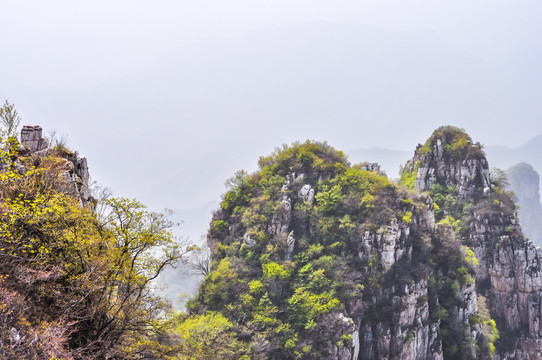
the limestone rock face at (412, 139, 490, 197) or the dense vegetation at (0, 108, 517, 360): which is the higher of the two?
the limestone rock face at (412, 139, 490, 197)

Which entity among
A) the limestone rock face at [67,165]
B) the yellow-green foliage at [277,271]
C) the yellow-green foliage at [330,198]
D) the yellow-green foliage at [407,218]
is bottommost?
the yellow-green foliage at [277,271]

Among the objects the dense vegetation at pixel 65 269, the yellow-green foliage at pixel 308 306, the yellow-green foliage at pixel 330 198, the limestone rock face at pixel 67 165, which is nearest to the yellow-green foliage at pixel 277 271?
the yellow-green foliage at pixel 308 306

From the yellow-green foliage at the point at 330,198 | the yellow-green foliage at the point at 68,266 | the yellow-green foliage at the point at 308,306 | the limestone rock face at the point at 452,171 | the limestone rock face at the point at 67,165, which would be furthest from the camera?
the limestone rock face at the point at 452,171

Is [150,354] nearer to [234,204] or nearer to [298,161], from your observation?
[234,204]

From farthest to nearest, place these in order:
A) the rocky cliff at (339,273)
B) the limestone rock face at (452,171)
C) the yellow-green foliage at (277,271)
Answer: the limestone rock face at (452,171), the yellow-green foliage at (277,271), the rocky cliff at (339,273)

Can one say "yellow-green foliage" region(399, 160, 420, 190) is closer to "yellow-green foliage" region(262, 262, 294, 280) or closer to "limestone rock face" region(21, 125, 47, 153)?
"yellow-green foliage" region(262, 262, 294, 280)

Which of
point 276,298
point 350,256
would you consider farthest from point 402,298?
point 276,298

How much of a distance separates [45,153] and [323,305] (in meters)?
23.3

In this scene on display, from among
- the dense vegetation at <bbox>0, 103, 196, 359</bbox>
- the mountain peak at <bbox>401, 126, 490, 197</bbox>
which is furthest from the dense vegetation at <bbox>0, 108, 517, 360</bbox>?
the mountain peak at <bbox>401, 126, 490, 197</bbox>

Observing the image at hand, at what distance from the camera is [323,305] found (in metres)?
28.3

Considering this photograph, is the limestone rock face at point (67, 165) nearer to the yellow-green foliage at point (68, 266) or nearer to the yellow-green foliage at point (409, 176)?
the yellow-green foliage at point (68, 266)

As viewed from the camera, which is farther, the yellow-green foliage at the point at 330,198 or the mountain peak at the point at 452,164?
the mountain peak at the point at 452,164

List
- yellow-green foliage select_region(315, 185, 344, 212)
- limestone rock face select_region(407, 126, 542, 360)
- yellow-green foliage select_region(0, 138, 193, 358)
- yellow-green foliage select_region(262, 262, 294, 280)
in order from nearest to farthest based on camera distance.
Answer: yellow-green foliage select_region(0, 138, 193, 358), yellow-green foliage select_region(262, 262, 294, 280), yellow-green foliage select_region(315, 185, 344, 212), limestone rock face select_region(407, 126, 542, 360)

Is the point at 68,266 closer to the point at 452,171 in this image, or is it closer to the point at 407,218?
the point at 407,218
